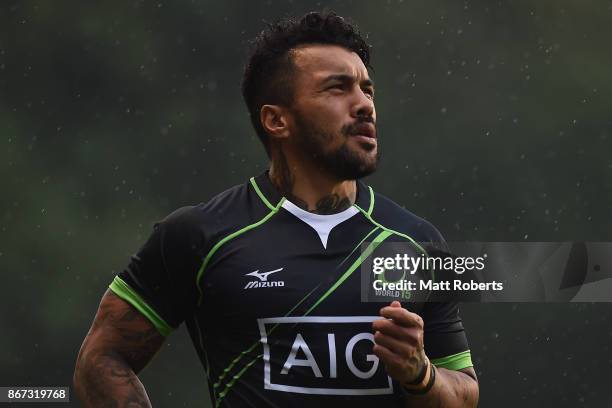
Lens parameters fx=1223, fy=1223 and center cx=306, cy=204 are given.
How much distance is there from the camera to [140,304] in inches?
176

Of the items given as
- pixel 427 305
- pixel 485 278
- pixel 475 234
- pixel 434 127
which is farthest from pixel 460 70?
pixel 427 305

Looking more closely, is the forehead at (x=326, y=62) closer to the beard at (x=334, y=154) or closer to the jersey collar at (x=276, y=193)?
the beard at (x=334, y=154)

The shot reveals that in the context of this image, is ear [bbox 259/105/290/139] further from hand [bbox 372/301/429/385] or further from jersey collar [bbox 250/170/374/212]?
hand [bbox 372/301/429/385]

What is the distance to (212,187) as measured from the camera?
15789 millimetres

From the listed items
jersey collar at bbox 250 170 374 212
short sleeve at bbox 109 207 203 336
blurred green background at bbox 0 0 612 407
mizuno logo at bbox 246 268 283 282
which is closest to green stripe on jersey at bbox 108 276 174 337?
short sleeve at bbox 109 207 203 336

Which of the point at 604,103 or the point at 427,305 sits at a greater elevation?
the point at 604,103

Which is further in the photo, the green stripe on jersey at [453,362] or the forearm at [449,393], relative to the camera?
the green stripe on jersey at [453,362]

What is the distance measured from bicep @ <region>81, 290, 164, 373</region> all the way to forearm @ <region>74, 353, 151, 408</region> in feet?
0.09

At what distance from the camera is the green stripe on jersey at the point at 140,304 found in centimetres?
447

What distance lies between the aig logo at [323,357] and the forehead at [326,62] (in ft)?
3.00

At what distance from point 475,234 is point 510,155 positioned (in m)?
1.43

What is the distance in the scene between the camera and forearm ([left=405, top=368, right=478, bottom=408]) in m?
4.14

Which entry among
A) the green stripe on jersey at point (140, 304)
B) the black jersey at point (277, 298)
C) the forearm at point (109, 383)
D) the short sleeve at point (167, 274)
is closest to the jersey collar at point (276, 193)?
the black jersey at point (277, 298)

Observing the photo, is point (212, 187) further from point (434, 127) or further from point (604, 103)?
point (604, 103)
